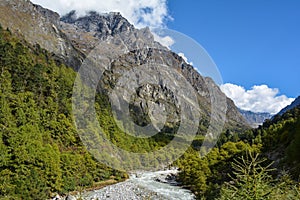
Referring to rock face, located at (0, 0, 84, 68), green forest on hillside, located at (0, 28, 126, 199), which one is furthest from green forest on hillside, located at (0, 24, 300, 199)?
rock face, located at (0, 0, 84, 68)

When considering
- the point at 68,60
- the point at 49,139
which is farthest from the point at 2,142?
the point at 68,60

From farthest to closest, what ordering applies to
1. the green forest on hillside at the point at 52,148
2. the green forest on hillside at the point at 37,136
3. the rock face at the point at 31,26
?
Answer: 1. the rock face at the point at 31,26
2. the green forest on hillside at the point at 37,136
3. the green forest on hillside at the point at 52,148

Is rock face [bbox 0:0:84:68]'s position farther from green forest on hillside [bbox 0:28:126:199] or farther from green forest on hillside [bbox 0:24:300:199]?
green forest on hillside [bbox 0:24:300:199]

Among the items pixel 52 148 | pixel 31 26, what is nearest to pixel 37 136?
pixel 52 148

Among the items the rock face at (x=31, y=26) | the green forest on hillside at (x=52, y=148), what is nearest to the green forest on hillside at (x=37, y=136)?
the green forest on hillside at (x=52, y=148)

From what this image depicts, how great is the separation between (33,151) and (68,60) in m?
58.7

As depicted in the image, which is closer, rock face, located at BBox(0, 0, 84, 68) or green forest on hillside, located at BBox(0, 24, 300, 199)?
green forest on hillside, located at BBox(0, 24, 300, 199)

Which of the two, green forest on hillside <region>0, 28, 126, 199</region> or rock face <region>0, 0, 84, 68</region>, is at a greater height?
rock face <region>0, 0, 84, 68</region>

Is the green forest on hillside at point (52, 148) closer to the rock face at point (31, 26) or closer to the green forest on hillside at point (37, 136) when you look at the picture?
the green forest on hillside at point (37, 136)

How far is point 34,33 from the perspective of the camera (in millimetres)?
93438

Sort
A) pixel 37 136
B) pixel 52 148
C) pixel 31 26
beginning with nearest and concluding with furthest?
pixel 37 136 → pixel 52 148 → pixel 31 26

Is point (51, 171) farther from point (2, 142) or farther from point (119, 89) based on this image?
point (119, 89)

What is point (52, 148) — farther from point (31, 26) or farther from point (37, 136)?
point (31, 26)

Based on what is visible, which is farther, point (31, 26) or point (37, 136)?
point (31, 26)
